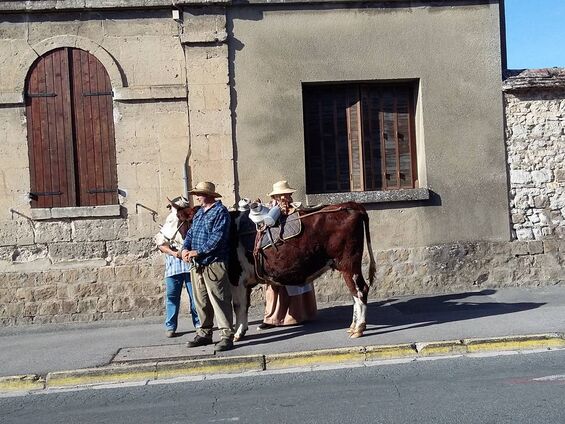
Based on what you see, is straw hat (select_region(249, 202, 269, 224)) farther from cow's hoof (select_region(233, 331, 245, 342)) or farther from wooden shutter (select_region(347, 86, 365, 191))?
wooden shutter (select_region(347, 86, 365, 191))

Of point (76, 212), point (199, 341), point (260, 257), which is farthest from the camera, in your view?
point (76, 212)

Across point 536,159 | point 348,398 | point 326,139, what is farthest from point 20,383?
point 536,159

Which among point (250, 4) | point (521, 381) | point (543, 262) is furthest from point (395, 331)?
point (250, 4)

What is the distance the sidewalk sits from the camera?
752cm

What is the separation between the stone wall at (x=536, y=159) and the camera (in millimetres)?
10406

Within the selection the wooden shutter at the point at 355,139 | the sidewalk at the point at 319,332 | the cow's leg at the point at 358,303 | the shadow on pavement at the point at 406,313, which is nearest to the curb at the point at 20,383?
the sidewalk at the point at 319,332

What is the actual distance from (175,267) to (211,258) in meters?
1.11

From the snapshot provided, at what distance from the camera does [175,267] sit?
336 inches

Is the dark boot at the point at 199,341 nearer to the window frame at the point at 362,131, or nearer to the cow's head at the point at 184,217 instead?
the cow's head at the point at 184,217

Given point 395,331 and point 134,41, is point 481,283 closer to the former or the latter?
point 395,331

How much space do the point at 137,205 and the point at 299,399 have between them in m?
5.01

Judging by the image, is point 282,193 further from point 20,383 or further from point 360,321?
point 20,383

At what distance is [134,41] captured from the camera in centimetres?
998

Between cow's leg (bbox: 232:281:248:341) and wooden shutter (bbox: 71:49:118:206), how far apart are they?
2.99 metres
